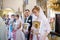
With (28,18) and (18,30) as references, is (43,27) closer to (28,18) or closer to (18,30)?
(28,18)

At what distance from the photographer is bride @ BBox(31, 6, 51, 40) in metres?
1.80

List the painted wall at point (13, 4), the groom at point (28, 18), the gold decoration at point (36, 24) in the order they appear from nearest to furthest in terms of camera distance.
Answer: the gold decoration at point (36, 24), the groom at point (28, 18), the painted wall at point (13, 4)

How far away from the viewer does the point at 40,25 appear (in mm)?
1871

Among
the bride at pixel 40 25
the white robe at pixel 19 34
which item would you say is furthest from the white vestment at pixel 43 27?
the white robe at pixel 19 34

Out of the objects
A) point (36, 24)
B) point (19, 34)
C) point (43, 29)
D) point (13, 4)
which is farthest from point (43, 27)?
point (13, 4)

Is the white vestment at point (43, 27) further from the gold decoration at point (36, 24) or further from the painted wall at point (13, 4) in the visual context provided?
the painted wall at point (13, 4)

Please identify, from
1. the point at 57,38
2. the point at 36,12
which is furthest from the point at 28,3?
the point at 57,38

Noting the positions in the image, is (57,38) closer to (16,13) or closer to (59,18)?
(59,18)

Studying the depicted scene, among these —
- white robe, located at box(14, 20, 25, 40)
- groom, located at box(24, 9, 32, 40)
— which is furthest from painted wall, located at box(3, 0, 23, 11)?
white robe, located at box(14, 20, 25, 40)

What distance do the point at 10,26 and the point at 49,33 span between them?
0.80m

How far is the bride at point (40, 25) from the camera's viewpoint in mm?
1798

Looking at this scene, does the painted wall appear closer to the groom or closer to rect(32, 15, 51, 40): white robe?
the groom

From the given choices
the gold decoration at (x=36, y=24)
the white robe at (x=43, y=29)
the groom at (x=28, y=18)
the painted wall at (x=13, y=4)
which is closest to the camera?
the white robe at (x=43, y=29)

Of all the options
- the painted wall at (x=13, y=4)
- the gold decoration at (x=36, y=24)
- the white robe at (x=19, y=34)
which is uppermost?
the painted wall at (x=13, y=4)
